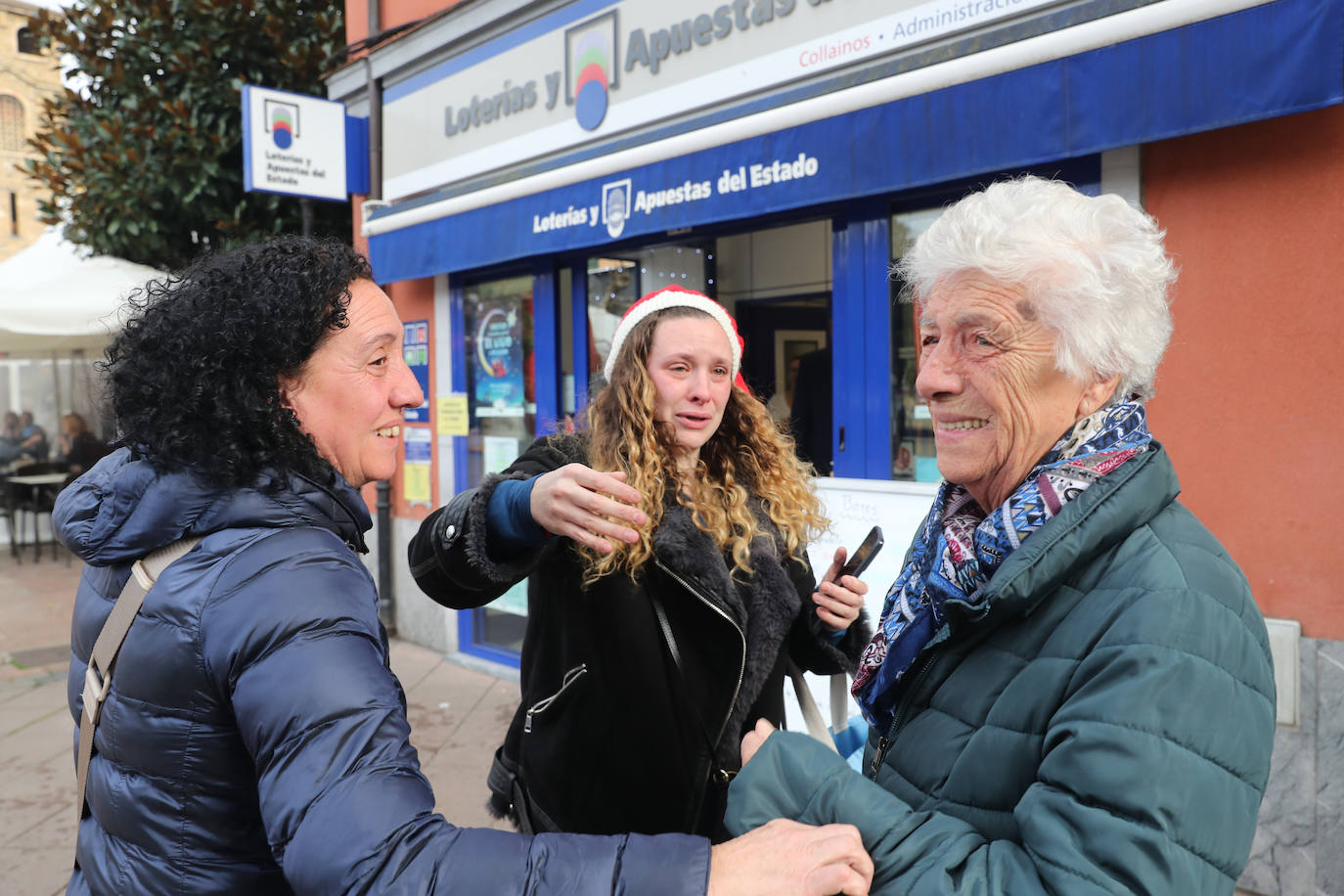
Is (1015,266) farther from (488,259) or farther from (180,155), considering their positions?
(180,155)

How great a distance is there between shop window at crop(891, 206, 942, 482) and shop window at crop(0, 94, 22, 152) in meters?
38.5

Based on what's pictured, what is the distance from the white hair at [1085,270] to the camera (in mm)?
1270

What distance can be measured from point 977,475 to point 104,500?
1342mm

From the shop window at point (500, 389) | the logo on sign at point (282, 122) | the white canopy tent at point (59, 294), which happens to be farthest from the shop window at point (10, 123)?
the shop window at point (500, 389)

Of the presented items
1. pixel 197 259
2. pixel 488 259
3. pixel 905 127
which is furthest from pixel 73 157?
pixel 197 259

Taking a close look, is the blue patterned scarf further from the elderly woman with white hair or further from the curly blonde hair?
the curly blonde hair

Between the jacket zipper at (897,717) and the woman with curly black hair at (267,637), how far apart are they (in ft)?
0.93

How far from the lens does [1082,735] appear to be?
100 cm

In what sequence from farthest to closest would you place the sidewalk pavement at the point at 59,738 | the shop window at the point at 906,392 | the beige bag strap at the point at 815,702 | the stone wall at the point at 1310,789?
the shop window at the point at 906,392
the sidewalk pavement at the point at 59,738
the stone wall at the point at 1310,789
the beige bag strap at the point at 815,702

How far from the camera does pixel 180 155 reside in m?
8.61

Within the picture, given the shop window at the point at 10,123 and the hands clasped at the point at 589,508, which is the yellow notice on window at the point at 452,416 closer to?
the hands clasped at the point at 589,508

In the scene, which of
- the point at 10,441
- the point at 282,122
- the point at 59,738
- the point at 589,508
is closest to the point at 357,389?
the point at 589,508

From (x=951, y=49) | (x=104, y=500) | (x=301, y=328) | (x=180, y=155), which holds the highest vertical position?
(x=180, y=155)

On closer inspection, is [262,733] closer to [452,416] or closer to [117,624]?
[117,624]
